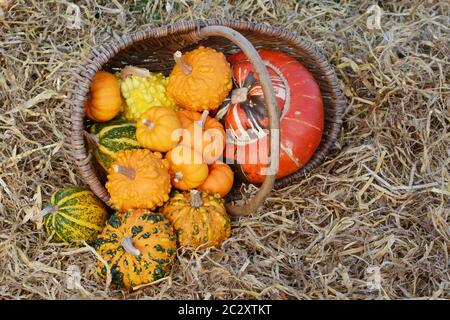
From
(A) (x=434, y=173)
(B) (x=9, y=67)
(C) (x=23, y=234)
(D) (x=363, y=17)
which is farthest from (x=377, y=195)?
(B) (x=9, y=67)

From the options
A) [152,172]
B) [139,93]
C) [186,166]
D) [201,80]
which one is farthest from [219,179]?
[139,93]

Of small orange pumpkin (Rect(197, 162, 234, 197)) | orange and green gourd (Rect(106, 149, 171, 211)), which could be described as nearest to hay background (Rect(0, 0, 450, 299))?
small orange pumpkin (Rect(197, 162, 234, 197))

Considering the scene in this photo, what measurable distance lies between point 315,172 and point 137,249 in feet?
3.56

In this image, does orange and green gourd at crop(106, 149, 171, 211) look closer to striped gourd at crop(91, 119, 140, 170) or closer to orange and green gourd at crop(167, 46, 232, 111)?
striped gourd at crop(91, 119, 140, 170)

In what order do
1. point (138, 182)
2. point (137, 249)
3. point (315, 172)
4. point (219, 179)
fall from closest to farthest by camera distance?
point (137, 249) → point (138, 182) → point (219, 179) → point (315, 172)

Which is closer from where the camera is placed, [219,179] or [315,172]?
[219,179]

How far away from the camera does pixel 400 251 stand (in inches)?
114

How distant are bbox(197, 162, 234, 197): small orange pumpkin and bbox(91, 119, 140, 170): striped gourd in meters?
0.38

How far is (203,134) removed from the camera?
3.13m

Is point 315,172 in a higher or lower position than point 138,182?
lower

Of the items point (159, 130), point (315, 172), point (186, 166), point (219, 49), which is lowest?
point (315, 172)

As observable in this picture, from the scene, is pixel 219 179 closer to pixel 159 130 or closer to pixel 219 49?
pixel 159 130

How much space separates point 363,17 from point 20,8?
2.04 m

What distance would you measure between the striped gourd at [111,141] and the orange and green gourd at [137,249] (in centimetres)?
36
